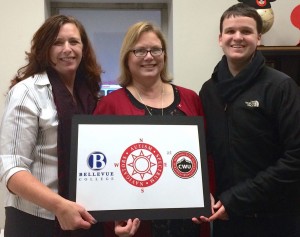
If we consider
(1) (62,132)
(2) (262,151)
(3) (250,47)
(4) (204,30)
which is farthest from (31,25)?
(2) (262,151)

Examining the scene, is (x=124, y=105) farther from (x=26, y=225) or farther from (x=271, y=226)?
(x=271, y=226)

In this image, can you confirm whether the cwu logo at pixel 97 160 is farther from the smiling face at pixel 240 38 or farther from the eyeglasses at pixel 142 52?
the smiling face at pixel 240 38

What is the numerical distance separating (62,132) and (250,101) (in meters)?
0.76

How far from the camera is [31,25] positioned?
281 cm

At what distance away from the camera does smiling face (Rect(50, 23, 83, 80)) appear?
1541mm

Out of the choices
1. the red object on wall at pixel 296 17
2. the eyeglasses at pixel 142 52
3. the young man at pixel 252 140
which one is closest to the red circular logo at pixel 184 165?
the young man at pixel 252 140

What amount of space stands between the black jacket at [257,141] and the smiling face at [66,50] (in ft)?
2.06

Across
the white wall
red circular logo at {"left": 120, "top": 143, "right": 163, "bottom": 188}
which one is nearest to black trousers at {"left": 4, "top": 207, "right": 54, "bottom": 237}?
red circular logo at {"left": 120, "top": 143, "right": 163, "bottom": 188}

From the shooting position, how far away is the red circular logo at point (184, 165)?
1.42 m

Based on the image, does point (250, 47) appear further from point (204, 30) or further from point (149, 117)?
point (204, 30)

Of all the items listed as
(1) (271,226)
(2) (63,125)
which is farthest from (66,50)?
(1) (271,226)

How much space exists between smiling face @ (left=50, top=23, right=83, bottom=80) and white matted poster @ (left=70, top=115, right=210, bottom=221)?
31cm

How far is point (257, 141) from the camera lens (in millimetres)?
1527

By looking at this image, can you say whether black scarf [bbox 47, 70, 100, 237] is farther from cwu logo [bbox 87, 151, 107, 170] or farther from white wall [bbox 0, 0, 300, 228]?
white wall [bbox 0, 0, 300, 228]
